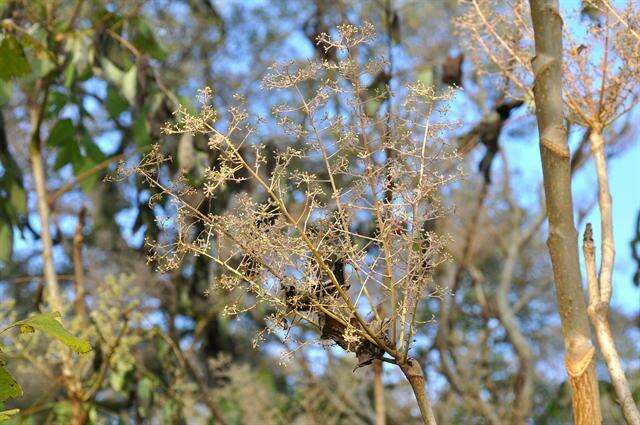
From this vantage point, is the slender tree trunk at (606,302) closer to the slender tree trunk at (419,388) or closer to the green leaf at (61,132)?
the slender tree trunk at (419,388)

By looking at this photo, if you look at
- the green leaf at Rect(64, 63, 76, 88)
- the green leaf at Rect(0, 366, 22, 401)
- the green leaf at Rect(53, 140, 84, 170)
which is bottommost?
the green leaf at Rect(0, 366, 22, 401)

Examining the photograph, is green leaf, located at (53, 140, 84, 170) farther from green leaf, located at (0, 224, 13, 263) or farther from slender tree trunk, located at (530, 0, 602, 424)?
slender tree trunk, located at (530, 0, 602, 424)

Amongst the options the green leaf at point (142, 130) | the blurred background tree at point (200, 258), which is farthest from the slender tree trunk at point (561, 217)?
the green leaf at point (142, 130)

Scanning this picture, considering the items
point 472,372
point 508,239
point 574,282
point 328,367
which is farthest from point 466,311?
point 574,282

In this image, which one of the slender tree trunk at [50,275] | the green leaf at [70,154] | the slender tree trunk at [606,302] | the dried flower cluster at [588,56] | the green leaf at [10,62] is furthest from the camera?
the green leaf at [70,154]

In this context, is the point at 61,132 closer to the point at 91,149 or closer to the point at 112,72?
the point at 91,149

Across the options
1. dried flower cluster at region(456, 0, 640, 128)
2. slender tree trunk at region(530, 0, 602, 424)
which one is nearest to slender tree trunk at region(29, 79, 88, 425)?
dried flower cluster at region(456, 0, 640, 128)
